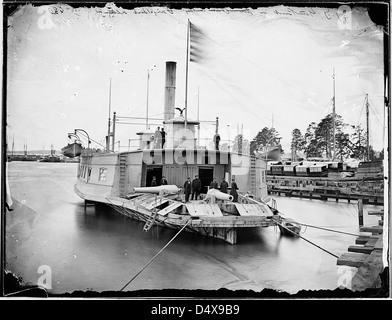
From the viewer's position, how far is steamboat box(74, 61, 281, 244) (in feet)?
19.4

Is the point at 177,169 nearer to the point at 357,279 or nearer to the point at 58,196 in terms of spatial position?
the point at 58,196

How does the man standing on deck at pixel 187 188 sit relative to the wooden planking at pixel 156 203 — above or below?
above

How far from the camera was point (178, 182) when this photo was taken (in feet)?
23.5

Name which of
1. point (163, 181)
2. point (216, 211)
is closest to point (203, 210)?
point (216, 211)

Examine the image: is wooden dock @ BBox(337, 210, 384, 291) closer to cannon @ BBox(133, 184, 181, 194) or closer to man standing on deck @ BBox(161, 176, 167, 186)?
cannon @ BBox(133, 184, 181, 194)

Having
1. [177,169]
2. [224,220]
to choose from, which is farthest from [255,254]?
[177,169]

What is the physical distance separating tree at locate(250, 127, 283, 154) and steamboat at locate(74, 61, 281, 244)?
1.63 feet

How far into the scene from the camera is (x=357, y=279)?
4.14 meters

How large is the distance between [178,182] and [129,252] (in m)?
2.32

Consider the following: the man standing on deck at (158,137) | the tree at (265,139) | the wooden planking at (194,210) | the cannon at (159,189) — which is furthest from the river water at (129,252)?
the man standing on deck at (158,137)

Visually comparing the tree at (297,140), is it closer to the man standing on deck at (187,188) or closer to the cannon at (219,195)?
the cannon at (219,195)

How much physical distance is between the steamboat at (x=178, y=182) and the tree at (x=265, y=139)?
0.50 metres

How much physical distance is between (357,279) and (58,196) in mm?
4715

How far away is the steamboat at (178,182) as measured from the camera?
19.4 ft
